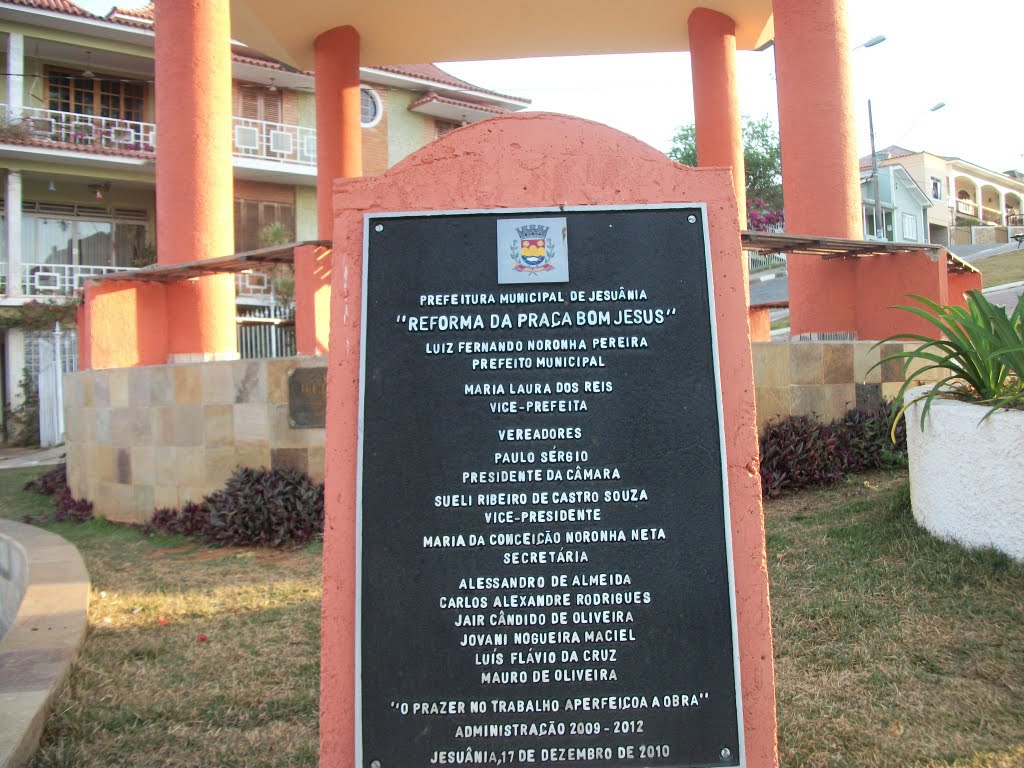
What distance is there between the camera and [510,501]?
2418 millimetres

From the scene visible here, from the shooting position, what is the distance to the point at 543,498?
7.94 feet

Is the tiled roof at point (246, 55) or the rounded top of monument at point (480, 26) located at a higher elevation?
the tiled roof at point (246, 55)

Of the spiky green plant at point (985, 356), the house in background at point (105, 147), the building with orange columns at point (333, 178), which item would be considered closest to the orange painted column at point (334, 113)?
the building with orange columns at point (333, 178)

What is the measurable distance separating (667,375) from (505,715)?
1040 mm

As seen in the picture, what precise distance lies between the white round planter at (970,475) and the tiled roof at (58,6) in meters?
19.8

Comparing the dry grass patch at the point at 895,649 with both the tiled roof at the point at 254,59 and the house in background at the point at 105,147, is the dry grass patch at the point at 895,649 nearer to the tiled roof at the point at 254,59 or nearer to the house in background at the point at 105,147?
the house in background at the point at 105,147

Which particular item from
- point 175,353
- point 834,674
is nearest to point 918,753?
point 834,674

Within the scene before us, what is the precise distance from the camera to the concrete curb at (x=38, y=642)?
112 inches

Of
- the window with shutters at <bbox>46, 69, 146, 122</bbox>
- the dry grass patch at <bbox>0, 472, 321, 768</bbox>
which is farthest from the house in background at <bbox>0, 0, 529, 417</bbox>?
the dry grass patch at <bbox>0, 472, 321, 768</bbox>

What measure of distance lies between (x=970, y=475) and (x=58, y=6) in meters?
20.4

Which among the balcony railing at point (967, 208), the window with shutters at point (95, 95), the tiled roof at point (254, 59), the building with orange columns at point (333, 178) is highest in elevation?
the balcony railing at point (967, 208)

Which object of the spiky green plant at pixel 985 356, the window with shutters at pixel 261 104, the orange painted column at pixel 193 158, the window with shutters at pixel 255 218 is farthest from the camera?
the window with shutters at pixel 261 104

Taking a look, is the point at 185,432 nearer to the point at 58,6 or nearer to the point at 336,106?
the point at 336,106

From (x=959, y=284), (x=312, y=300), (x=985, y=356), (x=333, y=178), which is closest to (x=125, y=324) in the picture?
(x=312, y=300)
